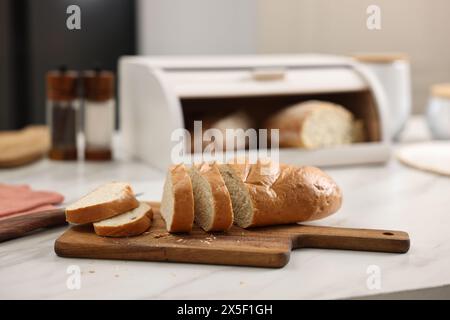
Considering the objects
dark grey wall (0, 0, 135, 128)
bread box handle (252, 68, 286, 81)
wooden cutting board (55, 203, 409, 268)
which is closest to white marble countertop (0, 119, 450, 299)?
wooden cutting board (55, 203, 409, 268)

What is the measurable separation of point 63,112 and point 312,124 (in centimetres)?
64

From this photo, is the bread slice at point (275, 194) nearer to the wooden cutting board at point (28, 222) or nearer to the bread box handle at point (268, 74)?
the wooden cutting board at point (28, 222)

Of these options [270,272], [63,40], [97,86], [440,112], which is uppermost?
[63,40]

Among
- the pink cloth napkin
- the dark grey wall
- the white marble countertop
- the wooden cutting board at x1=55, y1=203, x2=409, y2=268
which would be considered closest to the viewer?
the white marble countertop

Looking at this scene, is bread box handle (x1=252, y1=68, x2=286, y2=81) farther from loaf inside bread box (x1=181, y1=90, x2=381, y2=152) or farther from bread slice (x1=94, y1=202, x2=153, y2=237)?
bread slice (x1=94, y1=202, x2=153, y2=237)

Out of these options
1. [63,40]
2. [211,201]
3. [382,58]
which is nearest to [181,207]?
[211,201]

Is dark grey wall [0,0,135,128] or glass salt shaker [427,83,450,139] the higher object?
dark grey wall [0,0,135,128]

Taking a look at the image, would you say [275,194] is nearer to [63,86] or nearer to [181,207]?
[181,207]

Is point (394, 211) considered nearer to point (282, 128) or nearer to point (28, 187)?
point (282, 128)

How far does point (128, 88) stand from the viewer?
1919 millimetres

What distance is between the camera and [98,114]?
182 centimetres

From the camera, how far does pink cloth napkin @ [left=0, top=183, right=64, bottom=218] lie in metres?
1.26

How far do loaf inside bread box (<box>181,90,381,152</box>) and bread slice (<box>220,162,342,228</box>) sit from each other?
554 millimetres
